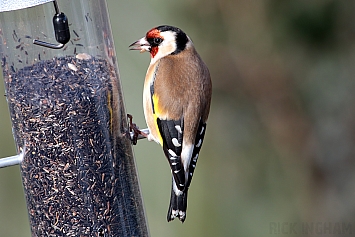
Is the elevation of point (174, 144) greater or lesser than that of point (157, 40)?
lesser

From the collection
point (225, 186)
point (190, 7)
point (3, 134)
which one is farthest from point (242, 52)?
point (3, 134)

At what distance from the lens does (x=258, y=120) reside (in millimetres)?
6406

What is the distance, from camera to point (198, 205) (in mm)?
6488

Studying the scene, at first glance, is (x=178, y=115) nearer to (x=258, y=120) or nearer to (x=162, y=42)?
(x=162, y=42)

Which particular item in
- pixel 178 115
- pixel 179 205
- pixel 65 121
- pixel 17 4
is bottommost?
pixel 179 205

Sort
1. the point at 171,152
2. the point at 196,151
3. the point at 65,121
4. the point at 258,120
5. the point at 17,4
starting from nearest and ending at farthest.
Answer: the point at 17,4, the point at 65,121, the point at 171,152, the point at 196,151, the point at 258,120

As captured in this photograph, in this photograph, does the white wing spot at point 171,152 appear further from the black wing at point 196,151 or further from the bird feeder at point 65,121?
the bird feeder at point 65,121

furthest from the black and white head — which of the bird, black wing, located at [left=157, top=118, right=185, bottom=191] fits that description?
black wing, located at [left=157, top=118, right=185, bottom=191]

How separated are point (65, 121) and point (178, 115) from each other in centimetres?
82

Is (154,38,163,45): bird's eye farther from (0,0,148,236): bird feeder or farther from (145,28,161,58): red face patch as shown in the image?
(0,0,148,236): bird feeder

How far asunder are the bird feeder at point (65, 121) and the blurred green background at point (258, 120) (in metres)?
2.84

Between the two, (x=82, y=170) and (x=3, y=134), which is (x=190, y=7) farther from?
(x=82, y=170)

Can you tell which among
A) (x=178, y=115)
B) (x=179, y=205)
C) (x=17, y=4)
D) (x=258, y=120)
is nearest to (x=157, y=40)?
(x=178, y=115)

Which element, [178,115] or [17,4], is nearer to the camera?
[17,4]
